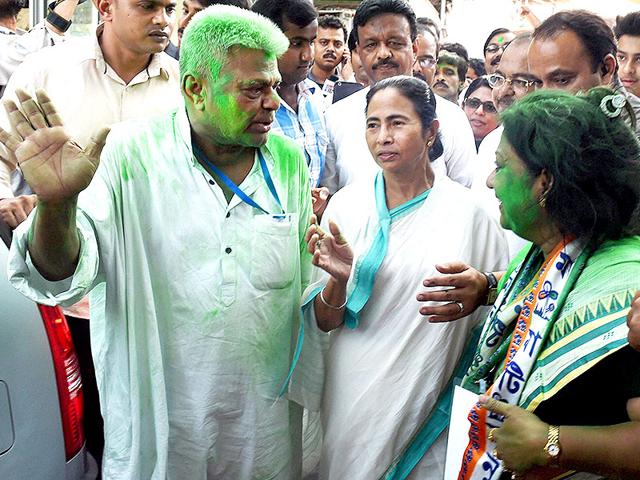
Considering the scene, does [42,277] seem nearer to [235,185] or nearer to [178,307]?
[178,307]

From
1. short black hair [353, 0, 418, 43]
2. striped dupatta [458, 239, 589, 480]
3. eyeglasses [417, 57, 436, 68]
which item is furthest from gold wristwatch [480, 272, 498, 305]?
eyeglasses [417, 57, 436, 68]

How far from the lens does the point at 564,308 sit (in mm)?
1929

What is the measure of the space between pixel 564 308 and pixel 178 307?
1.23m

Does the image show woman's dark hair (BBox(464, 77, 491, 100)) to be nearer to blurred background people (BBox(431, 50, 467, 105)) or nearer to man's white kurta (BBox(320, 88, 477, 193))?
blurred background people (BBox(431, 50, 467, 105))

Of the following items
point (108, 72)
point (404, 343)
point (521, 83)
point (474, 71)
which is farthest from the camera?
point (474, 71)

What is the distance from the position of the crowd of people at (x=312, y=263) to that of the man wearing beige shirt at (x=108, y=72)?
10mm

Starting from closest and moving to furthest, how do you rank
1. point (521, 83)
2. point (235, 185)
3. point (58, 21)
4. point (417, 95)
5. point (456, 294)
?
point (456, 294)
point (235, 185)
point (417, 95)
point (521, 83)
point (58, 21)

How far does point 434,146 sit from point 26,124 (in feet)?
5.70

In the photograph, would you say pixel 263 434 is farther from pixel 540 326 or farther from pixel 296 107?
pixel 296 107

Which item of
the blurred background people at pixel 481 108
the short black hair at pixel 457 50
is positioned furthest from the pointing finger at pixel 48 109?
the short black hair at pixel 457 50

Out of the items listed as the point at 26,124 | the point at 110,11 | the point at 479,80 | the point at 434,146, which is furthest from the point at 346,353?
the point at 479,80

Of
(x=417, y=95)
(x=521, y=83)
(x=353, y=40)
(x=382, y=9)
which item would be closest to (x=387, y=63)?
(x=382, y=9)

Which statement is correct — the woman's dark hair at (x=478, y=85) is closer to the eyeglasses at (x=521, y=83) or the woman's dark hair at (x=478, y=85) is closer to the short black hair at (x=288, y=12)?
the eyeglasses at (x=521, y=83)

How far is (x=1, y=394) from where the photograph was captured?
2154mm
